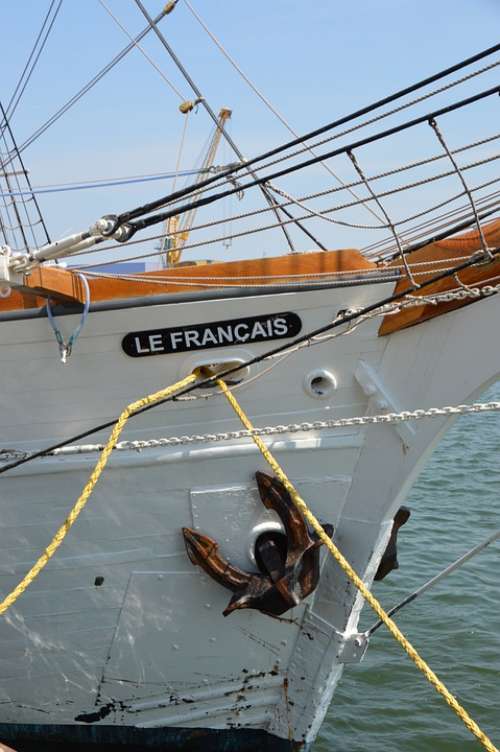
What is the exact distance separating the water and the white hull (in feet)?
4.14

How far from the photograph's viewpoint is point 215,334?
15.8ft

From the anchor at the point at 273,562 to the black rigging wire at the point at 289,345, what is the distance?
591mm

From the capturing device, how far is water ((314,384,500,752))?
650cm

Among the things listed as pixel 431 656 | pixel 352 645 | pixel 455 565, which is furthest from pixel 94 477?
pixel 431 656

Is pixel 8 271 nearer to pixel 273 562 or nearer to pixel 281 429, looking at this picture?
pixel 281 429

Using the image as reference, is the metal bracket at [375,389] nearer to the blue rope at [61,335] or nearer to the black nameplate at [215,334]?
the black nameplate at [215,334]

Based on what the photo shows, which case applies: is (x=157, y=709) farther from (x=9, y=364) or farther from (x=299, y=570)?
(x=9, y=364)

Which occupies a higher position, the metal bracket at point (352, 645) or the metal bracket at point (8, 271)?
the metal bracket at point (8, 271)

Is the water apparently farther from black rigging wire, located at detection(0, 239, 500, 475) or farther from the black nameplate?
the black nameplate

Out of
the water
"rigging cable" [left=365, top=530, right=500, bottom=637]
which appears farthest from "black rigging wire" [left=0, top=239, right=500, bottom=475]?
the water

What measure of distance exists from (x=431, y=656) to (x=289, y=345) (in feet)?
12.7

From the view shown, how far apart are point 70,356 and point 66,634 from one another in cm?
163

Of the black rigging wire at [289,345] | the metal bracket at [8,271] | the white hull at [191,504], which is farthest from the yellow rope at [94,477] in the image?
the metal bracket at [8,271]

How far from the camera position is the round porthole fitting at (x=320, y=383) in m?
4.83
